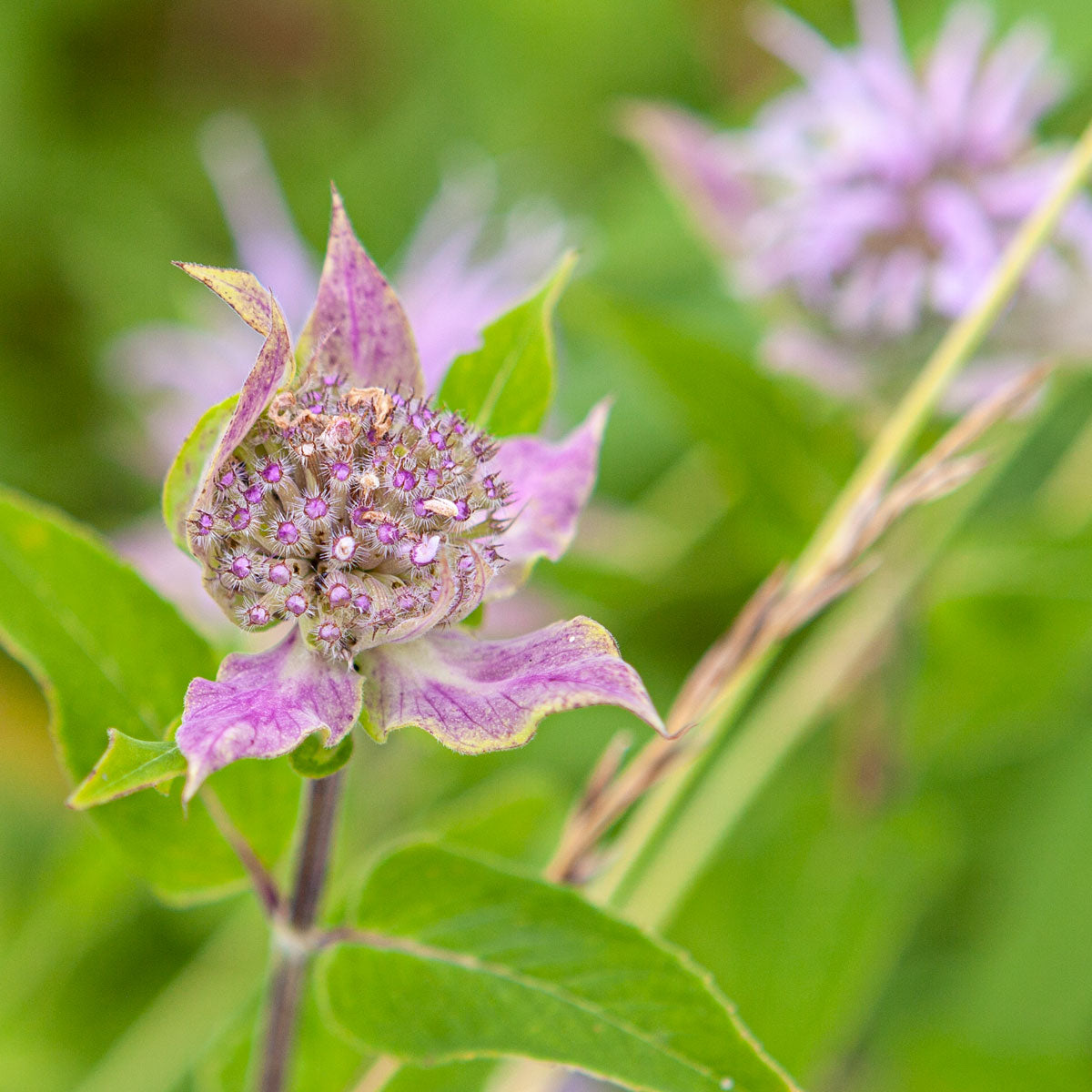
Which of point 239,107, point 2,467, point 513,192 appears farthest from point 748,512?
point 239,107

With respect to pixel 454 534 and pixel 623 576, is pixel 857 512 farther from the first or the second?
pixel 623 576

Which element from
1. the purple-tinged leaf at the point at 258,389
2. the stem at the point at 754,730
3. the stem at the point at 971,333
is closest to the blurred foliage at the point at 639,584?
the stem at the point at 754,730

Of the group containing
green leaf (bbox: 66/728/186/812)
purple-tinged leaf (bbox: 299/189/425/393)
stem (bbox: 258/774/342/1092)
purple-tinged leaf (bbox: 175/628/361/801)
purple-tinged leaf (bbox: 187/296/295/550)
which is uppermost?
purple-tinged leaf (bbox: 299/189/425/393)

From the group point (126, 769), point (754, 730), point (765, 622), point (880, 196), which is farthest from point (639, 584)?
point (126, 769)

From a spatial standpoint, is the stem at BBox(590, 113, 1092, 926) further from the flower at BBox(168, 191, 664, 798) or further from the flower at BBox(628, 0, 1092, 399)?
the flower at BBox(168, 191, 664, 798)

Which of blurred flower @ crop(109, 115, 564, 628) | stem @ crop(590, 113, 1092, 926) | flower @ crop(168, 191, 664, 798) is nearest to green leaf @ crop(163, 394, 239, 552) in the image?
flower @ crop(168, 191, 664, 798)

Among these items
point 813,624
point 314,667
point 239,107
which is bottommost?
point 314,667
